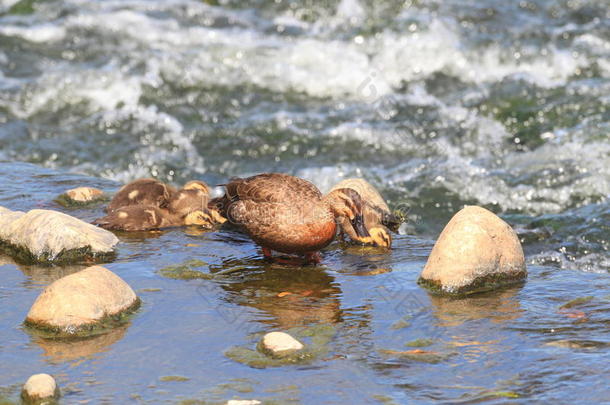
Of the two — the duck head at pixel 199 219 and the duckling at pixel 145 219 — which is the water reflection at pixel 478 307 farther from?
the duckling at pixel 145 219

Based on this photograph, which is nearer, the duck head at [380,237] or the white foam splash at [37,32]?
the duck head at [380,237]

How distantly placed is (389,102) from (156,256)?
22.3ft

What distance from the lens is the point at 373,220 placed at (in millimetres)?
7086

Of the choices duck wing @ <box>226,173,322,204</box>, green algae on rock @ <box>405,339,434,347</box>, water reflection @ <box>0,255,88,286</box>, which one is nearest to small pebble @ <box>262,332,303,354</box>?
green algae on rock @ <box>405,339,434,347</box>

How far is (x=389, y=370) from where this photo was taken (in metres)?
4.71

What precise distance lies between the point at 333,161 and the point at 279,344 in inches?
259

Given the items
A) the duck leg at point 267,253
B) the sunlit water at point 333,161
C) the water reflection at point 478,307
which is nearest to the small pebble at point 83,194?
the sunlit water at point 333,161

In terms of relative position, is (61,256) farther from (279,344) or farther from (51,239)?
(279,344)

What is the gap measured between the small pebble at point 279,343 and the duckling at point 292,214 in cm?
138

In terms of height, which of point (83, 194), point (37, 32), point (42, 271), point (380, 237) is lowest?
point (42, 271)

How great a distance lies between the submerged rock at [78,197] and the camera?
26.7 ft

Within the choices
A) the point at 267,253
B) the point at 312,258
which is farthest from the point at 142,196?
the point at 312,258

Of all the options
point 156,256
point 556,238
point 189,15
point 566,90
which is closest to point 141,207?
point 156,256

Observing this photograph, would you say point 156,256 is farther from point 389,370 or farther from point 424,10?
point 424,10
